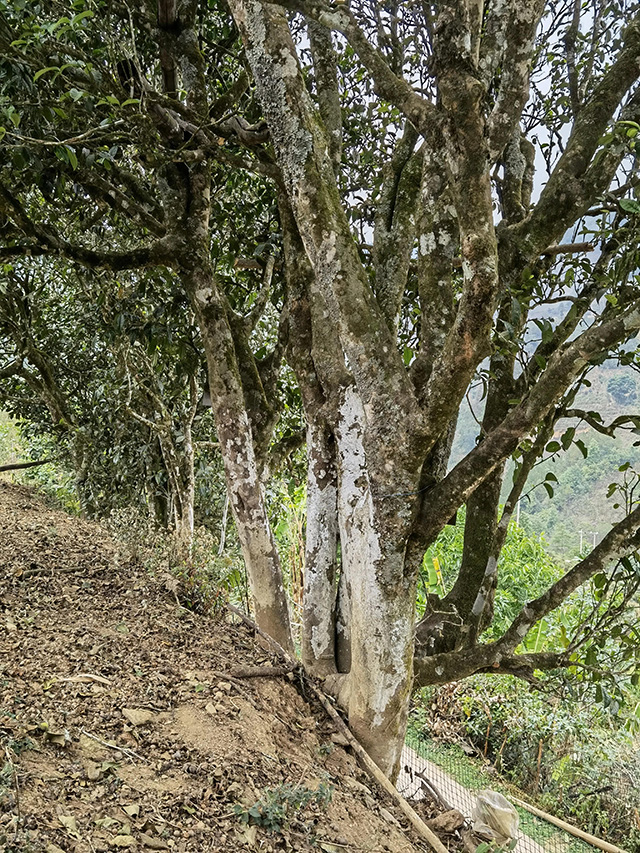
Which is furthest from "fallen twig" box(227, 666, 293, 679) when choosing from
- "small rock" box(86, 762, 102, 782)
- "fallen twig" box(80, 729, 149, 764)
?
"small rock" box(86, 762, 102, 782)

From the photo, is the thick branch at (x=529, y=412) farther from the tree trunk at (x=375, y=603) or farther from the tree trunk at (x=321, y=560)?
the tree trunk at (x=321, y=560)

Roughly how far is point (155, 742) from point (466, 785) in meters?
6.93

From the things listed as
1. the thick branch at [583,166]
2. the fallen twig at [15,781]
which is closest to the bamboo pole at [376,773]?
the fallen twig at [15,781]

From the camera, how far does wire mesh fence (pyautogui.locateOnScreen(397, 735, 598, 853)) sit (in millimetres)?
6141

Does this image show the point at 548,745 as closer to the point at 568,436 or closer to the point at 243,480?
the point at 243,480

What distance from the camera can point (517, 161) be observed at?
3016 millimetres

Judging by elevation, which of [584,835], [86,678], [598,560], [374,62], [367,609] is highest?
[374,62]

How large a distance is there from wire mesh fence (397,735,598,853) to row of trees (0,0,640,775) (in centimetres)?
342

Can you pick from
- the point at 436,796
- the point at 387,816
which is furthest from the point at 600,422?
the point at 436,796

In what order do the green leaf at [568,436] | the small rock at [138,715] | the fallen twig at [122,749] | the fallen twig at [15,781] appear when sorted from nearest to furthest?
the fallen twig at [15,781]
the fallen twig at [122,749]
the small rock at [138,715]
the green leaf at [568,436]

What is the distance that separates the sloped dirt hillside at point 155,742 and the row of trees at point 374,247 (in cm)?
31

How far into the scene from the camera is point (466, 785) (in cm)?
748

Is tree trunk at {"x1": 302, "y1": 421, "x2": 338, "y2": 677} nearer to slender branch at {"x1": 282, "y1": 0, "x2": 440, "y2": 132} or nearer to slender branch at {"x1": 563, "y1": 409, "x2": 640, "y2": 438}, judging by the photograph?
slender branch at {"x1": 563, "y1": 409, "x2": 640, "y2": 438}

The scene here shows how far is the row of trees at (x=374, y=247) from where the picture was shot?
202 centimetres
